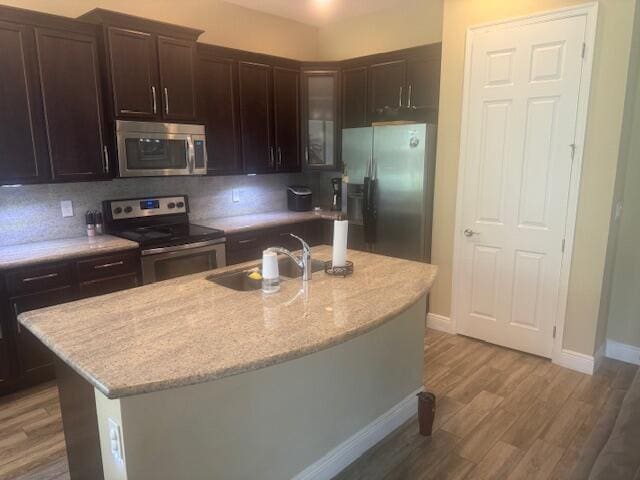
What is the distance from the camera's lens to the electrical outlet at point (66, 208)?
10.9ft

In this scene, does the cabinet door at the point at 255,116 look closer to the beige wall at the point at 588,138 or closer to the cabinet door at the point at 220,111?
the cabinet door at the point at 220,111

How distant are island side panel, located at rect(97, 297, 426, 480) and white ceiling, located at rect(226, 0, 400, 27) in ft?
10.2

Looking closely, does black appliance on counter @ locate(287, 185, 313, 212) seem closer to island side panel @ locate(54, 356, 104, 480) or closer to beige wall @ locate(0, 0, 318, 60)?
beige wall @ locate(0, 0, 318, 60)

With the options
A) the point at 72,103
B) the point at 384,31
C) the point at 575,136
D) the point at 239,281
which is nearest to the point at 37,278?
the point at 72,103

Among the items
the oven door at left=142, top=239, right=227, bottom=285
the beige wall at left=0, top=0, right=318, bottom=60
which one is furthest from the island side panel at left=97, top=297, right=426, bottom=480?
the beige wall at left=0, top=0, right=318, bottom=60

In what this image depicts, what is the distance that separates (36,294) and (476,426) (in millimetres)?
2788

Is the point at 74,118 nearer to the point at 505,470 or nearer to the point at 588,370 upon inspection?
the point at 505,470

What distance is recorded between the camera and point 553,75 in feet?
9.86

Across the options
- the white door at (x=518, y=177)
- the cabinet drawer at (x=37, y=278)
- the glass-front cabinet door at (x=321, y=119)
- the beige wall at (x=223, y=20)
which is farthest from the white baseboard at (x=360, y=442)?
the beige wall at (x=223, y=20)

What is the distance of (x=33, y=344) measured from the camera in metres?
2.87

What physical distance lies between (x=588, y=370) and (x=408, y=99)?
2595 mm

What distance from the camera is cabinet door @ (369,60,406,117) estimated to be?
4027 millimetres

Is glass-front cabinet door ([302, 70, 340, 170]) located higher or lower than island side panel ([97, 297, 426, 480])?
higher

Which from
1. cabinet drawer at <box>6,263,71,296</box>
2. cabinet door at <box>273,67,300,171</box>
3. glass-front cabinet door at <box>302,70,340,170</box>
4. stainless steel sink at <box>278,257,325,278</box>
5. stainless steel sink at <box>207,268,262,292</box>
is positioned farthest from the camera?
glass-front cabinet door at <box>302,70,340,170</box>
